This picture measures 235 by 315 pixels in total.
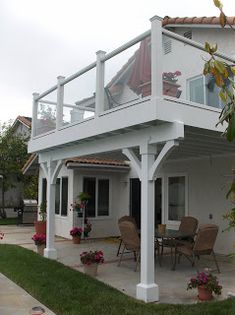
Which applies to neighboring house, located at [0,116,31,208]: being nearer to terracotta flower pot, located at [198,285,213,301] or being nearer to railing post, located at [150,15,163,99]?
railing post, located at [150,15,163,99]

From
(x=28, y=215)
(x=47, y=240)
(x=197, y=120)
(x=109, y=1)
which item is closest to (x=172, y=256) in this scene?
(x=47, y=240)

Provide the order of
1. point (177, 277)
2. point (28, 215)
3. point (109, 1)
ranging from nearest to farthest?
point (109, 1) → point (177, 277) → point (28, 215)

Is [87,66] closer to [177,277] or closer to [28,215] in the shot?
[177,277]

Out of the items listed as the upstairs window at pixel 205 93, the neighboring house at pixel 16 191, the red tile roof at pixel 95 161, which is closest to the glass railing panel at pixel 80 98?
the upstairs window at pixel 205 93

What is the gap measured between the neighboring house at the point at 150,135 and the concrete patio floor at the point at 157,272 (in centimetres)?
56

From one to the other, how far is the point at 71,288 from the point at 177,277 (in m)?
2.22

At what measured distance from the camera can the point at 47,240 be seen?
9.85 meters

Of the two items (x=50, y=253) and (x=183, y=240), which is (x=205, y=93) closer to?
(x=183, y=240)

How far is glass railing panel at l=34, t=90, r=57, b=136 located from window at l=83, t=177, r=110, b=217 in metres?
3.91

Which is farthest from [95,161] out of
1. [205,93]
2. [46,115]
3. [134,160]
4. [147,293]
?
[147,293]

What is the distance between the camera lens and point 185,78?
22.5ft

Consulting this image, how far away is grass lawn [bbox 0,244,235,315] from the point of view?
5.52 meters

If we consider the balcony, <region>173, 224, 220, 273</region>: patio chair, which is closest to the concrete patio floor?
<region>173, 224, 220, 273</region>: patio chair

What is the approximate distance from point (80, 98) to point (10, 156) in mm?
14001
